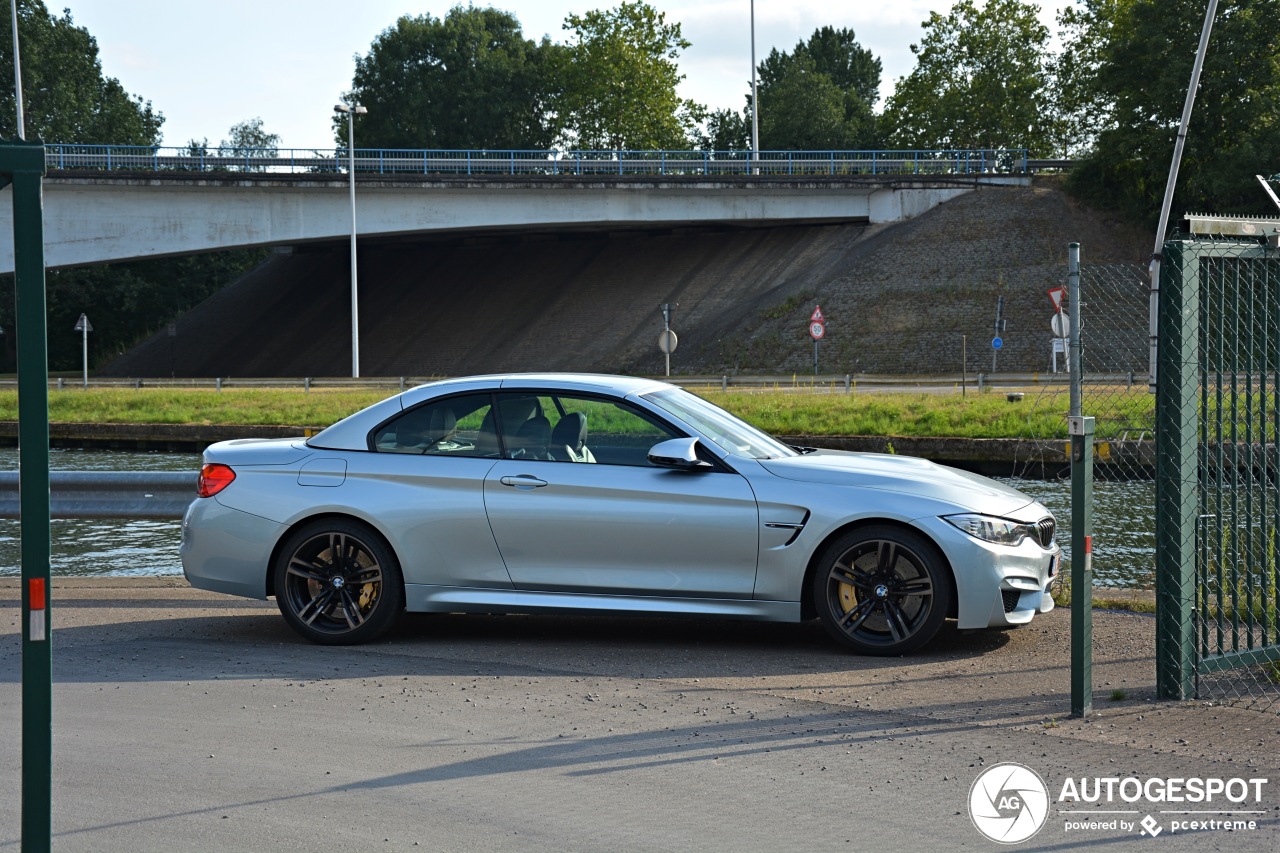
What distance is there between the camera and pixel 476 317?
56.9m

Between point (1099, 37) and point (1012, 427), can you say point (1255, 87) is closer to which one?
point (1099, 37)

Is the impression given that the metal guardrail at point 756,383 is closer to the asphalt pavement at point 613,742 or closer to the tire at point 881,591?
the tire at point 881,591

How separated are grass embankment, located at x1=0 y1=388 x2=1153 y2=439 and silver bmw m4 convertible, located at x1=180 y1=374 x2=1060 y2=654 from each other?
42.9ft

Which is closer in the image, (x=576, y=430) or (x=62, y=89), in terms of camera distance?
(x=576, y=430)

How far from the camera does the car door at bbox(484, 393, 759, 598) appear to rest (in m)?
7.39

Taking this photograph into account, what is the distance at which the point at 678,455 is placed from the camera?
7.38m

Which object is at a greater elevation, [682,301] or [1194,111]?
[1194,111]

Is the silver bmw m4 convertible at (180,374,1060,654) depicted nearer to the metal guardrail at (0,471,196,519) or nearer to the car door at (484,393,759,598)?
the car door at (484,393,759,598)

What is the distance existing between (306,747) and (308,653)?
2036 mm

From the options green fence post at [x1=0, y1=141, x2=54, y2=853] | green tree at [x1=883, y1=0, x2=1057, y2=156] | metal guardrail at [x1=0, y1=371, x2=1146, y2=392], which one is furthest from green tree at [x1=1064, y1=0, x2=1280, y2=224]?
green fence post at [x1=0, y1=141, x2=54, y2=853]

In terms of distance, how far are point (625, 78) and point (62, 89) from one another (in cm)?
3043

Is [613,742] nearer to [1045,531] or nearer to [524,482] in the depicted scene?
[524,482]

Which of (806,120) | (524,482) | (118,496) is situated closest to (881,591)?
(524,482)

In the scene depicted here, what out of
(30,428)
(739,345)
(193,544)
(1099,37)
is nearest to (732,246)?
(739,345)
